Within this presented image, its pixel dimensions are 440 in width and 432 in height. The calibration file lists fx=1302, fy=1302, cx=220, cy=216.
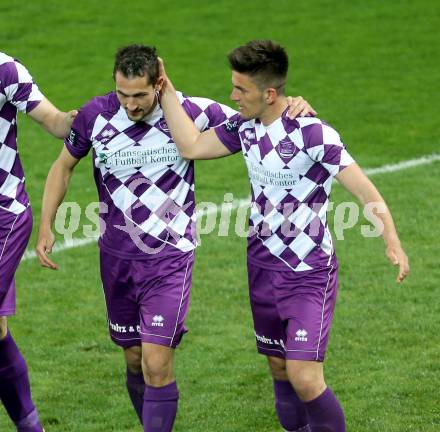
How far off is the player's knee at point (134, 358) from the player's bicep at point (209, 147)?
1.15 m

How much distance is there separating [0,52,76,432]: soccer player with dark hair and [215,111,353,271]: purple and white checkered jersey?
1104 mm

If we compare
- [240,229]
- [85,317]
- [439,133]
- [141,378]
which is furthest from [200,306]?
[439,133]

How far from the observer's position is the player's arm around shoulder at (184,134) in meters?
6.74

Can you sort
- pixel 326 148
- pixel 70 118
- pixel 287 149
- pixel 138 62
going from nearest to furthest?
pixel 326 148, pixel 287 149, pixel 138 62, pixel 70 118

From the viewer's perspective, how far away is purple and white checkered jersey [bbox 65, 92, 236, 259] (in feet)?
22.5

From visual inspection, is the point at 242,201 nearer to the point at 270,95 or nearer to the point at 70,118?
the point at 70,118

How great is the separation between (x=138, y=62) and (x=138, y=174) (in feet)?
2.07


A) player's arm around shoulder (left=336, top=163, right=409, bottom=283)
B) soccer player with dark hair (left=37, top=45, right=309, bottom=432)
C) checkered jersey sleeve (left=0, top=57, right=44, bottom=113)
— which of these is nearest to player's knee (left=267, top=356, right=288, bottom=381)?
soccer player with dark hair (left=37, top=45, right=309, bottom=432)

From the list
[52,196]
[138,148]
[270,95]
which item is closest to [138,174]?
[138,148]

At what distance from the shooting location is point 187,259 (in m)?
6.94

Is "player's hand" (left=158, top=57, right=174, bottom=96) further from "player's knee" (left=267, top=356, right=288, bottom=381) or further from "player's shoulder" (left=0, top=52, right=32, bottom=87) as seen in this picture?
"player's knee" (left=267, top=356, right=288, bottom=381)

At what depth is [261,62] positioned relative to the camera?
21.0 feet

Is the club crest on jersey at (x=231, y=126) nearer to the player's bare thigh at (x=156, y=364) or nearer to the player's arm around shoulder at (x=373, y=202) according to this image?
the player's arm around shoulder at (x=373, y=202)

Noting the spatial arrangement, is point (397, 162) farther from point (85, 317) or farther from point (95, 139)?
point (95, 139)
